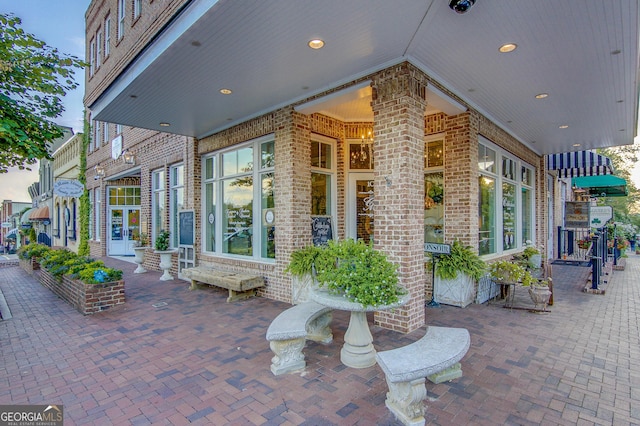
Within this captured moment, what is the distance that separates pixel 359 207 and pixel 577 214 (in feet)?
37.5

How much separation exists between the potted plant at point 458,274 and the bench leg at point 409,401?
129 inches

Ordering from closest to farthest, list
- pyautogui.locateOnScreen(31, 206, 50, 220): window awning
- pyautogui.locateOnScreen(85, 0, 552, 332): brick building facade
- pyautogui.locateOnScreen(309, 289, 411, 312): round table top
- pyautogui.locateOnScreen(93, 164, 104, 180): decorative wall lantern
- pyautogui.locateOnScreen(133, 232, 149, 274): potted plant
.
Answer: pyautogui.locateOnScreen(309, 289, 411, 312): round table top
pyautogui.locateOnScreen(85, 0, 552, 332): brick building facade
pyautogui.locateOnScreen(133, 232, 149, 274): potted plant
pyautogui.locateOnScreen(93, 164, 104, 180): decorative wall lantern
pyautogui.locateOnScreen(31, 206, 50, 220): window awning

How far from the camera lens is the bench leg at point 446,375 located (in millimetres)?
3074

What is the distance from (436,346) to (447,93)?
3876mm

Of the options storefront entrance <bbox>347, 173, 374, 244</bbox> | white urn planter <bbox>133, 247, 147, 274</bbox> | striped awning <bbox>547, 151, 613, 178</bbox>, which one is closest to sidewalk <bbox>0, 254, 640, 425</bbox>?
storefront entrance <bbox>347, 173, 374, 244</bbox>

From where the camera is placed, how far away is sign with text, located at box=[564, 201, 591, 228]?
13.0 meters

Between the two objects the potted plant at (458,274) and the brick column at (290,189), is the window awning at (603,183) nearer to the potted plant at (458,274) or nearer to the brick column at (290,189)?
the potted plant at (458,274)

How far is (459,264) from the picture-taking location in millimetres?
5484

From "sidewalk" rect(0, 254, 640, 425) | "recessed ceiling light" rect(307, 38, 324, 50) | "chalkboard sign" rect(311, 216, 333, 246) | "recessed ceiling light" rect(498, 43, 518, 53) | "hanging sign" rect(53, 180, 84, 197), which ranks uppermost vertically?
"recessed ceiling light" rect(498, 43, 518, 53)

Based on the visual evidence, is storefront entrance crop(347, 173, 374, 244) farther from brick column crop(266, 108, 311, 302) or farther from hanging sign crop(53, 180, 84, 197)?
hanging sign crop(53, 180, 84, 197)

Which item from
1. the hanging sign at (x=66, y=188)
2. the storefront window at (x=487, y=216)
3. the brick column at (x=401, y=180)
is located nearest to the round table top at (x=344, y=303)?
the brick column at (x=401, y=180)

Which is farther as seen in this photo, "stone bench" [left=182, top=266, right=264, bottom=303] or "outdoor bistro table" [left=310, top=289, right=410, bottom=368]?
"stone bench" [left=182, top=266, right=264, bottom=303]

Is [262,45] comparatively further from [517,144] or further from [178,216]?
[517,144]

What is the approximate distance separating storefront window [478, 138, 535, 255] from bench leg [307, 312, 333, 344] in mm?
3970
